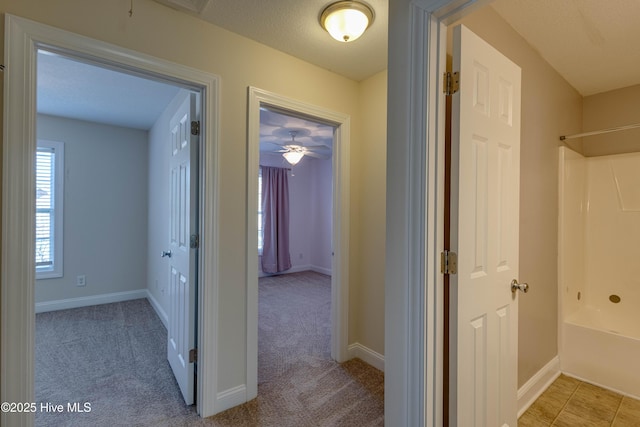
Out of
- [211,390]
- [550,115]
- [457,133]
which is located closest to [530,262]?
[550,115]

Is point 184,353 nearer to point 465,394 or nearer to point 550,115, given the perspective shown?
point 465,394

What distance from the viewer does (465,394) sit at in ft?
4.05

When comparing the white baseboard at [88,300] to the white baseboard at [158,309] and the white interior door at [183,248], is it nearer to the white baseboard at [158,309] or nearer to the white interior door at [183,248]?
the white baseboard at [158,309]

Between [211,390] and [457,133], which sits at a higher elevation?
[457,133]

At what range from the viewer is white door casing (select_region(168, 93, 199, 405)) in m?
1.85

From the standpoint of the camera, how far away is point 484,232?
1332 millimetres

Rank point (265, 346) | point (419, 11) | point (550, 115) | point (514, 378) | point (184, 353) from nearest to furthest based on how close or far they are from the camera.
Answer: point (419, 11) < point (514, 378) < point (184, 353) < point (550, 115) < point (265, 346)

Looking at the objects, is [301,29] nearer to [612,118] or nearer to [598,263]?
[612,118]

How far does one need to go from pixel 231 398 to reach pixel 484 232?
180cm

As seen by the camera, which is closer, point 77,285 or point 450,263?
point 450,263

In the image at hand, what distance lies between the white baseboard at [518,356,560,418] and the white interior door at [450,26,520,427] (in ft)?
1.60

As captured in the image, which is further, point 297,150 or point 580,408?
point 297,150

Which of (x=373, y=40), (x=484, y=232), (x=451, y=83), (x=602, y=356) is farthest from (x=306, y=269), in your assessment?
(x=451, y=83)

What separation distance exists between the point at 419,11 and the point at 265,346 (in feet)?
9.18
